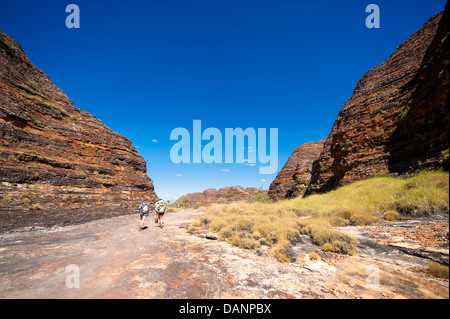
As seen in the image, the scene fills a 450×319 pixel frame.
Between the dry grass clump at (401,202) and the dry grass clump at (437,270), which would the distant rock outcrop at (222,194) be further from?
the dry grass clump at (437,270)

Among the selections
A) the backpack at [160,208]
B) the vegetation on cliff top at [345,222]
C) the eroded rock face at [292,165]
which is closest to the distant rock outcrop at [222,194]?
the eroded rock face at [292,165]

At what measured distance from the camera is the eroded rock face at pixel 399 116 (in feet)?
29.5

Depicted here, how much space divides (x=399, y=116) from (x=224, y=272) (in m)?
17.3

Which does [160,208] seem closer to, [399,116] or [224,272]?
[224,272]

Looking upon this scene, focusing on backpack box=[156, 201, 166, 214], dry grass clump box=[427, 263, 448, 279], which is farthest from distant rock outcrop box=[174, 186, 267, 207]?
dry grass clump box=[427, 263, 448, 279]

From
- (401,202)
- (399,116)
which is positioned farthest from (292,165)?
(401,202)

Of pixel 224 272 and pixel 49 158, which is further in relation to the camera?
pixel 49 158

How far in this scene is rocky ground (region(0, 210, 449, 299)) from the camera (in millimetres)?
2730

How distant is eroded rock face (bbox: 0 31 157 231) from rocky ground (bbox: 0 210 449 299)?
17.5 feet

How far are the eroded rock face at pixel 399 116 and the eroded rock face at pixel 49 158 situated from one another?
1928cm

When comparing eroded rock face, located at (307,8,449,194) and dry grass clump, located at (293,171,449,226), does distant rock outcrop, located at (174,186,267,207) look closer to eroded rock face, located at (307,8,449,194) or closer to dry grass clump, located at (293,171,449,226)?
eroded rock face, located at (307,8,449,194)

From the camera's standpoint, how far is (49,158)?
38.0 ft
